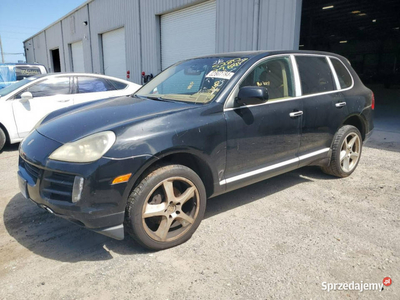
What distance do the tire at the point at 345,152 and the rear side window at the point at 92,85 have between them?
4927 mm

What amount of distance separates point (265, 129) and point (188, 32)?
29.5ft

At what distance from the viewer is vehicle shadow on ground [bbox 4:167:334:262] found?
263 centimetres

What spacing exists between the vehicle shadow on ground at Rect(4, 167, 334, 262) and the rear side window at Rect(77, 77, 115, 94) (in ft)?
11.1

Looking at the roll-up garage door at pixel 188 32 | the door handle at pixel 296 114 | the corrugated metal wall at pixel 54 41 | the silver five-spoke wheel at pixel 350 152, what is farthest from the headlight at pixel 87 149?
the corrugated metal wall at pixel 54 41

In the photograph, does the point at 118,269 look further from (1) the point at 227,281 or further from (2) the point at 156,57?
(2) the point at 156,57

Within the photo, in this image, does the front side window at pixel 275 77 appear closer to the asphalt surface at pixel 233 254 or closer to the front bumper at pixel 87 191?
the asphalt surface at pixel 233 254

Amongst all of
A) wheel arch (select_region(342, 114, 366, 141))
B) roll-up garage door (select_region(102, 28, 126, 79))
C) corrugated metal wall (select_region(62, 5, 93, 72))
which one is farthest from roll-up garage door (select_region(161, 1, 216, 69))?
corrugated metal wall (select_region(62, 5, 93, 72))

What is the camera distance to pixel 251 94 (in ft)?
9.23

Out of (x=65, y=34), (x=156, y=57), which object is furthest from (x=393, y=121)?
(x=65, y=34)

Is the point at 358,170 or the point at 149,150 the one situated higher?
the point at 149,150

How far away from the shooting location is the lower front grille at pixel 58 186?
7.45ft

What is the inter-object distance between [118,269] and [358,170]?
155 inches

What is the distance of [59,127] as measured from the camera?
107 inches

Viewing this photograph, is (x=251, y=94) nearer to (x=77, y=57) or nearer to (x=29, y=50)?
(x=77, y=57)
